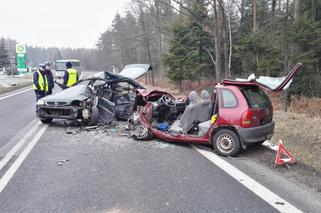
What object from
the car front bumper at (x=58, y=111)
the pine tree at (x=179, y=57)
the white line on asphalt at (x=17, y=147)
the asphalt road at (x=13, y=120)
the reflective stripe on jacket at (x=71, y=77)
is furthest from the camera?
the pine tree at (x=179, y=57)

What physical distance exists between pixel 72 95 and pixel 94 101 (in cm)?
69

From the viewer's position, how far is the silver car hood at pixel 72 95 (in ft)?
30.6

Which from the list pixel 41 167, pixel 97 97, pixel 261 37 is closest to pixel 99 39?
pixel 261 37

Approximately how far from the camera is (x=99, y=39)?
71250 mm

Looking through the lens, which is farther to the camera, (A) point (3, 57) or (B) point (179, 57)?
(A) point (3, 57)

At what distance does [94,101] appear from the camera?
9.52 meters

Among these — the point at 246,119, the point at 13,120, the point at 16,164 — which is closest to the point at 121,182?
the point at 16,164

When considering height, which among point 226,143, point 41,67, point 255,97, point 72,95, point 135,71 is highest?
point 41,67

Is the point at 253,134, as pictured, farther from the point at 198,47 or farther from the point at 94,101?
the point at 198,47

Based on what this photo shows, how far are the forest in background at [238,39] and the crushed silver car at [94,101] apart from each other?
4150 mm

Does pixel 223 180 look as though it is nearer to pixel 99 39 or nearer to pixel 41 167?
pixel 41 167

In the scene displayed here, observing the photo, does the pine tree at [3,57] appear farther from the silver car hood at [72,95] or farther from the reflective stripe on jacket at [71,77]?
the silver car hood at [72,95]

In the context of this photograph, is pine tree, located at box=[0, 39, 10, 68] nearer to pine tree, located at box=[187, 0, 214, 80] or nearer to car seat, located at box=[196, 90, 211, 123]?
pine tree, located at box=[187, 0, 214, 80]

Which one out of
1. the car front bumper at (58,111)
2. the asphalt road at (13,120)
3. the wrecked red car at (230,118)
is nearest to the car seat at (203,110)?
the wrecked red car at (230,118)
